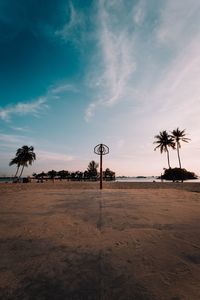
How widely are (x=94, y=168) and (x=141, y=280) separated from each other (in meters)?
75.8

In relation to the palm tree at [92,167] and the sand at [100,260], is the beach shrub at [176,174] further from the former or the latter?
the sand at [100,260]

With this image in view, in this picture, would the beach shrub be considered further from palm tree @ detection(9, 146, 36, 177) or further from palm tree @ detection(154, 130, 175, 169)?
palm tree @ detection(9, 146, 36, 177)

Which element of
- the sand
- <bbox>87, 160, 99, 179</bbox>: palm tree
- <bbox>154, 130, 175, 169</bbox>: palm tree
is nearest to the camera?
the sand

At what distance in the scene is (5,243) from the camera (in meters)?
3.06

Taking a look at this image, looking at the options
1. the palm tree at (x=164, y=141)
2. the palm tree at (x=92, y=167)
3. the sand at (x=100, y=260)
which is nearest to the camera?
the sand at (x=100, y=260)

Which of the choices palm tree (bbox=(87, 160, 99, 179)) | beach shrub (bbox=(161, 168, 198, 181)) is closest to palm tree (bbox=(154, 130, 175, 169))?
beach shrub (bbox=(161, 168, 198, 181))

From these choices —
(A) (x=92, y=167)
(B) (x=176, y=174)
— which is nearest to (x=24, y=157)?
(A) (x=92, y=167)

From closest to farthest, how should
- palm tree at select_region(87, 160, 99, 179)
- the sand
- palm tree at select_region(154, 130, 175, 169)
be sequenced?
the sand → palm tree at select_region(154, 130, 175, 169) → palm tree at select_region(87, 160, 99, 179)

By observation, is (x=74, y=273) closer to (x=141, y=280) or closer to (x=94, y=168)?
(x=141, y=280)

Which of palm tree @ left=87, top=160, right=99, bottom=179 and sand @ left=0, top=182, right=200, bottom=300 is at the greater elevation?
palm tree @ left=87, top=160, right=99, bottom=179

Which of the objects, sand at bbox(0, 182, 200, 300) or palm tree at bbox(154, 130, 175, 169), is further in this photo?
palm tree at bbox(154, 130, 175, 169)

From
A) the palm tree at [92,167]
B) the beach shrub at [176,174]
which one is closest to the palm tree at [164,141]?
the beach shrub at [176,174]

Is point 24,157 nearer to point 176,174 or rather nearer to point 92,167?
point 92,167

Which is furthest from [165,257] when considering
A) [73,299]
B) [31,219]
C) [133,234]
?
[31,219]
